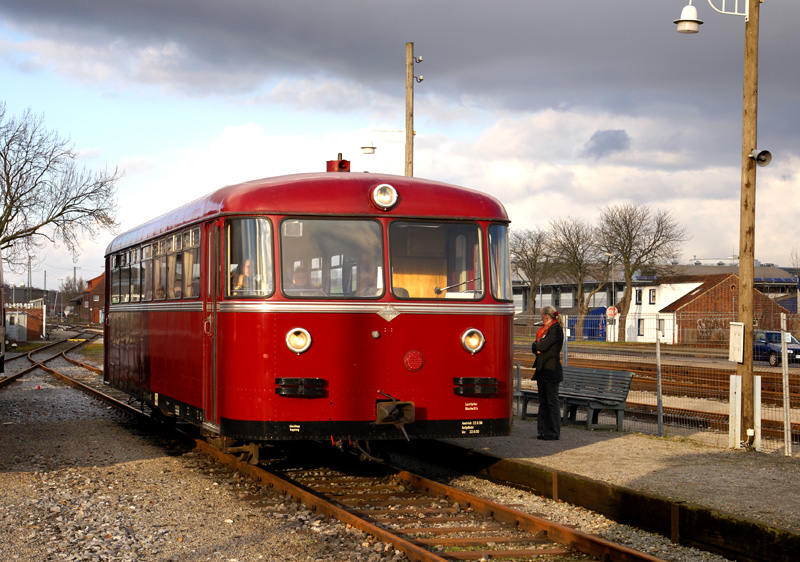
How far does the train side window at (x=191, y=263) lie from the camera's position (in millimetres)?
9930

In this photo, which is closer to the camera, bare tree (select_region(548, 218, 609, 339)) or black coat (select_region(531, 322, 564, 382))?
black coat (select_region(531, 322, 564, 382))

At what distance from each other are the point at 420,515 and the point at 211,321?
2967 millimetres

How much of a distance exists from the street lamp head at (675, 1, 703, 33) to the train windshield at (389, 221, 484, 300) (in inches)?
175

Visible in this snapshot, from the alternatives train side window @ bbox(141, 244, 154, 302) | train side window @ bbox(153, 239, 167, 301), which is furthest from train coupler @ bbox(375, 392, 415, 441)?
train side window @ bbox(141, 244, 154, 302)

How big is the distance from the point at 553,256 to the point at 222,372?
215 feet

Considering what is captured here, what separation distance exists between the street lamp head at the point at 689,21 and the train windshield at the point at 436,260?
4.43m

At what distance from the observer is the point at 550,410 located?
39.1 feet

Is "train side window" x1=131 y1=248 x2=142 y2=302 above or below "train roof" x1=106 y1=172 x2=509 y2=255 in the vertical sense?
below

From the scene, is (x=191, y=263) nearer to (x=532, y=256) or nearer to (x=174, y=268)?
(x=174, y=268)

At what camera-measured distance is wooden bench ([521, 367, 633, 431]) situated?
530 inches

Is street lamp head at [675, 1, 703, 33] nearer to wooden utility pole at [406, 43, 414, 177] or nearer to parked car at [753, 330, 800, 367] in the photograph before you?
wooden utility pole at [406, 43, 414, 177]

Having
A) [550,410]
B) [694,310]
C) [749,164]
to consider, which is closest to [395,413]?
[550,410]

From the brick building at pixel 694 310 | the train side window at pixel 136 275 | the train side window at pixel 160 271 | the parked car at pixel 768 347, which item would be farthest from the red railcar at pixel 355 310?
the parked car at pixel 768 347

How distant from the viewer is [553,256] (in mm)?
73188
